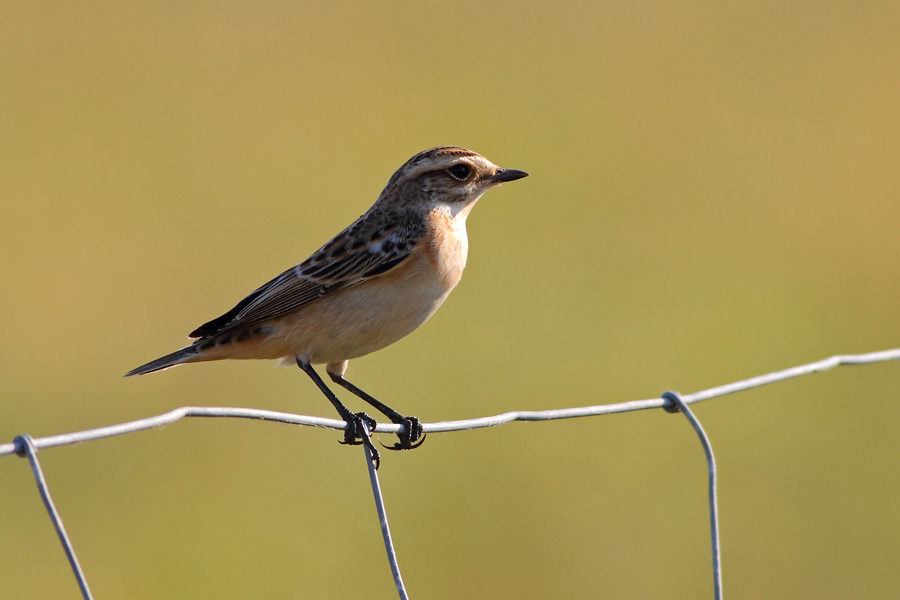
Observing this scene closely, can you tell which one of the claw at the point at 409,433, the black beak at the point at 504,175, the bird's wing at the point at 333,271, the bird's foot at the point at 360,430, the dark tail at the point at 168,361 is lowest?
the claw at the point at 409,433

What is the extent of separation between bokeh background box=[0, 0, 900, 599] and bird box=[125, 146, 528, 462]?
13.9 feet

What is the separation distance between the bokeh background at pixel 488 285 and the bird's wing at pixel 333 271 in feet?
14.2

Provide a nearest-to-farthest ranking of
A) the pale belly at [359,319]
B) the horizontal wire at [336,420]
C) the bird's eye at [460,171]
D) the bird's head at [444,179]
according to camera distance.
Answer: the horizontal wire at [336,420], the pale belly at [359,319], the bird's head at [444,179], the bird's eye at [460,171]

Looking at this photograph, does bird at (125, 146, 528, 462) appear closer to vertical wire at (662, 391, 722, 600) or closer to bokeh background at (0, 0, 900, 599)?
vertical wire at (662, 391, 722, 600)

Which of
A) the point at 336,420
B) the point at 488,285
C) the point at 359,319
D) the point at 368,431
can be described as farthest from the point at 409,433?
the point at 488,285

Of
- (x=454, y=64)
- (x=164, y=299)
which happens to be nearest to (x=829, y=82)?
(x=454, y=64)

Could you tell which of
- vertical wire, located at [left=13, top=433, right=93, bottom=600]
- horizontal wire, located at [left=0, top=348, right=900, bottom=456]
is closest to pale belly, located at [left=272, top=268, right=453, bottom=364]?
horizontal wire, located at [left=0, top=348, right=900, bottom=456]

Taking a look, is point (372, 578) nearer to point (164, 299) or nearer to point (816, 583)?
point (816, 583)

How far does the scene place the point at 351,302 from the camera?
5738 millimetres

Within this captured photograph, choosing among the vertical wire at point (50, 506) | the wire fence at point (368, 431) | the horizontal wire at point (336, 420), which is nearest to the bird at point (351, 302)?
the wire fence at point (368, 431)

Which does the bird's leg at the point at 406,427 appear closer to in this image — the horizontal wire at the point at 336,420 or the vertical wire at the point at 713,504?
the horizontal wire at the point at 336,420

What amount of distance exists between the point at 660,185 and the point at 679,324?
530 centimetres

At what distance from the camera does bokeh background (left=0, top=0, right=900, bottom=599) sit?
10.2 meters

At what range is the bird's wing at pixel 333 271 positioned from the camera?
5820 millimetres
